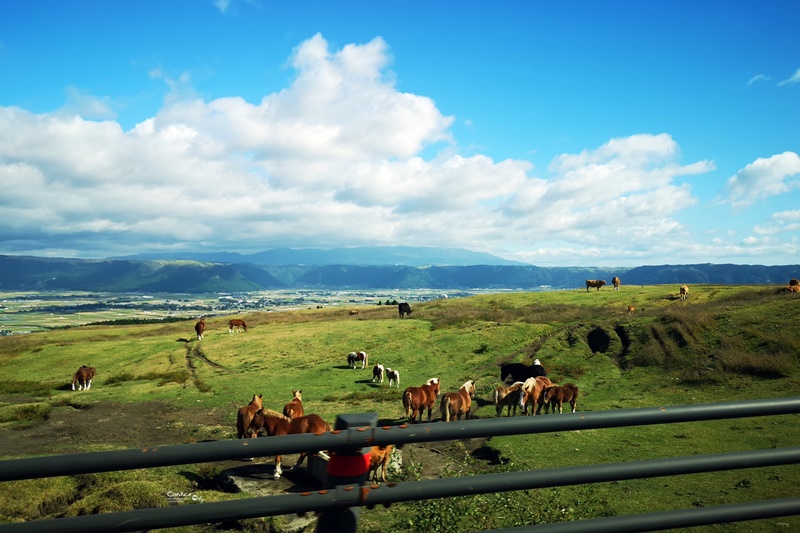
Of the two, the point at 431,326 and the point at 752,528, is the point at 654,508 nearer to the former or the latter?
the point at 752,528

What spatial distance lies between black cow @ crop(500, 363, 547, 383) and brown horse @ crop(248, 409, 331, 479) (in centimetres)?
1346

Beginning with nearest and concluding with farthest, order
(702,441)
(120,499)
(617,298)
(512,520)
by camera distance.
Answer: (512,520) < (120,499) < (702,441) < (617,298)

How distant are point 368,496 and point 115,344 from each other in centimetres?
5218

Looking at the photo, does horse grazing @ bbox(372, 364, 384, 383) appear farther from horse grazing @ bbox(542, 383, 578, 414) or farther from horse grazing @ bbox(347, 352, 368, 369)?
horse grazing @ bbox(542, 383, 578, 414)

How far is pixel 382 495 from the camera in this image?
108 inches

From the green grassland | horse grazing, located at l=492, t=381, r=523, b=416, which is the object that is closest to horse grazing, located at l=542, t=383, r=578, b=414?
horse grazing, located at l=492, t=381, r=523, b=416

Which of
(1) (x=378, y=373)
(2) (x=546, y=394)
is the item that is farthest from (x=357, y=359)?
(2) (x=546, y=394)

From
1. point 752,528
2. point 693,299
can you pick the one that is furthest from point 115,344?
point 693,299

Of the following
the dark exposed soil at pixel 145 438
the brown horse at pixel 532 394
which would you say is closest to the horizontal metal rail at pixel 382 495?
the dark exposed soil at pixel 145 438

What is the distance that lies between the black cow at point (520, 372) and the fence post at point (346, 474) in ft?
79.2

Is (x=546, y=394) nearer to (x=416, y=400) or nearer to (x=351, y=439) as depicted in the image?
(x=416, y=400)

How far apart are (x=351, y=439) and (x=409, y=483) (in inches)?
17.3

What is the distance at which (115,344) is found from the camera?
46094 millimetres

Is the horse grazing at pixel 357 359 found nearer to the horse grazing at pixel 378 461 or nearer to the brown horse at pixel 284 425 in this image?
the brown horse at pixel 284 425
